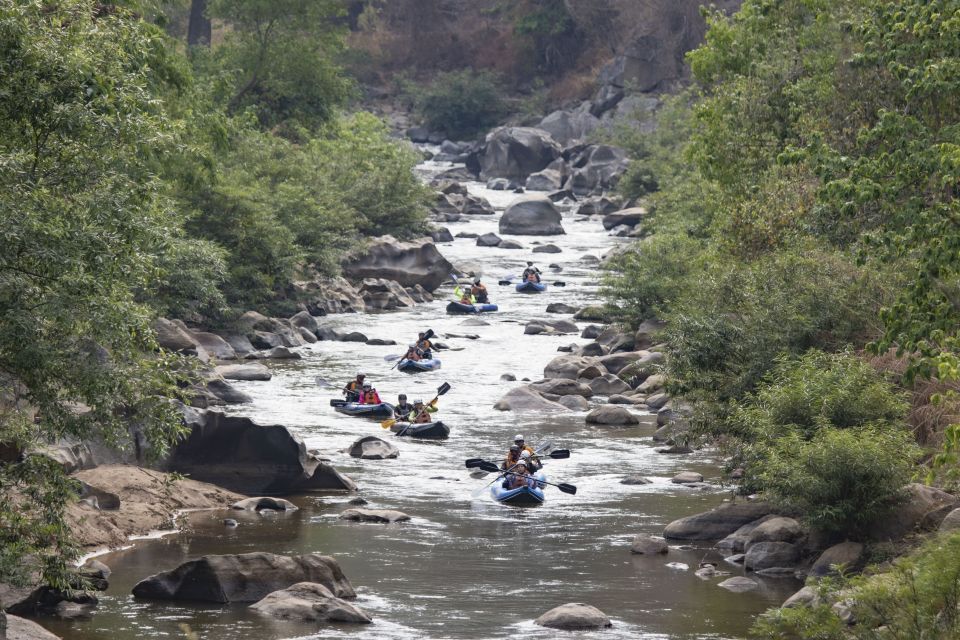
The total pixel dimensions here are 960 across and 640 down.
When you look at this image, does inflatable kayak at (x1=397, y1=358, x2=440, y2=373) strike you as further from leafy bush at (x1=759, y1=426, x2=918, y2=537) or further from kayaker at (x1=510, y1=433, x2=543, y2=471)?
leafy bush at (x1=759, y1=426, x2=918, y2=537)

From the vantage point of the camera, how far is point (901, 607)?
11227 mm

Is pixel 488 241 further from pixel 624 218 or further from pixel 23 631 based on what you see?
pixel 23 631

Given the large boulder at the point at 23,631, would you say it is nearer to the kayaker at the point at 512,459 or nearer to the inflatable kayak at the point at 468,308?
the kayaker at the point at 512,459

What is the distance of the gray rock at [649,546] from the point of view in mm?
18922

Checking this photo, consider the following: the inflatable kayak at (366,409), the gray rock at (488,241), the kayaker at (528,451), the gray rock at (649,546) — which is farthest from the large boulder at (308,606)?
the gray rock at (488,241)

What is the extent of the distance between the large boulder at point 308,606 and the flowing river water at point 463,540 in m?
0.23

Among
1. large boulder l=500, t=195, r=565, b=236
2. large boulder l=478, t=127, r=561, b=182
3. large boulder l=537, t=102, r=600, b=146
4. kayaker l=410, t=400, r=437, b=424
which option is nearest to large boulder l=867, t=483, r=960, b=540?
kayaker l=410, t=400, r=437, b=424

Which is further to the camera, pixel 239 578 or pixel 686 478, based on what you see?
pixel 686 478

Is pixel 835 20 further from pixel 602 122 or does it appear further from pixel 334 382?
pixel 602 122

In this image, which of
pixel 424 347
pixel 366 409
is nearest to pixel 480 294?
pixel 424 347

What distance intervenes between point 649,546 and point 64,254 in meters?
9.52

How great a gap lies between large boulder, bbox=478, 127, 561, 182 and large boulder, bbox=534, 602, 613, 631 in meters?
65.3

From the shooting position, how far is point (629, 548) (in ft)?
63.0

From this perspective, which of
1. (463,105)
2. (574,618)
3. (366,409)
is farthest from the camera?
(463,105)
